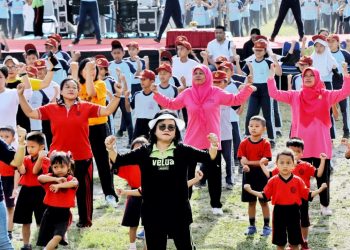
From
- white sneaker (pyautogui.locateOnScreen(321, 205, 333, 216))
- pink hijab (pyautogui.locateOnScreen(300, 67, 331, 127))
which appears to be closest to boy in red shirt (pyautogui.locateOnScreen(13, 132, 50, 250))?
pink hijab (pyautogui.locateOnScreen(300, 67, 331, 127))

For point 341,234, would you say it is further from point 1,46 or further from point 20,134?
point 1,46

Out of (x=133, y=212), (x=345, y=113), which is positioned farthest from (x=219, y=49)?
(x=133, y=212)

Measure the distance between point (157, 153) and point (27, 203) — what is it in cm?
232

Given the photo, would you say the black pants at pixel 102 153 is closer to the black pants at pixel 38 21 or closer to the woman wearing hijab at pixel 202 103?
the woman wearing hijab at pixel 202 103

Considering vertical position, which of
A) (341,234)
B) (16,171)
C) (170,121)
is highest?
(170,121)

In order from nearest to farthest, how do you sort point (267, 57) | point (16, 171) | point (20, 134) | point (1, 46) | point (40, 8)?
point (20, 134), point (16, 171), point (267, 57), point (1, 46), point (40, 8)

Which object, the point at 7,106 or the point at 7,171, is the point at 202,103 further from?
the point at 7,171

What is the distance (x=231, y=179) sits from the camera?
15.3 m

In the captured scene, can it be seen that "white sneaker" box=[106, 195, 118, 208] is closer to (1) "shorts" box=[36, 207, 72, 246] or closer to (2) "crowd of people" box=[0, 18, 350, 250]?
(2) "crowd of people" box=[0, 18, 350, 250]

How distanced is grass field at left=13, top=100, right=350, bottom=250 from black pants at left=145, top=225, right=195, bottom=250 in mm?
2059

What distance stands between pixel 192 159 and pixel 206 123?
10.8ft

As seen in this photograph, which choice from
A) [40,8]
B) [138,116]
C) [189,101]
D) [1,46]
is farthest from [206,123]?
[40,8]

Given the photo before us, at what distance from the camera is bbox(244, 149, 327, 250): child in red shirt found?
11.4m

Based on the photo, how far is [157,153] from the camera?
33.3 feet
